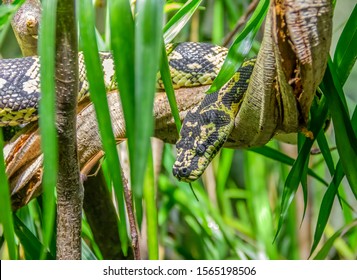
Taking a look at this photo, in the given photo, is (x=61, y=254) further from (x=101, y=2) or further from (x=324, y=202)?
(x=101, y=2)

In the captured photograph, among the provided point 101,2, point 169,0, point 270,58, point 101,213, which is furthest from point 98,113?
point 101,2

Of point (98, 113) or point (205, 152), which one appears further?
point (205, 152)

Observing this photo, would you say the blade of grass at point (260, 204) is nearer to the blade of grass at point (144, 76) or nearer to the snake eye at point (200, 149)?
the snake eye at point (200, 149)

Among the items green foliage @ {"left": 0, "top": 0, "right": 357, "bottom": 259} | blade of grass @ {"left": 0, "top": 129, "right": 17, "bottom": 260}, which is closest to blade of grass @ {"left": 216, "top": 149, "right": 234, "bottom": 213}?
green foliage @ {"left": 0, "top": 0, "right": 357, "bottom": 259}

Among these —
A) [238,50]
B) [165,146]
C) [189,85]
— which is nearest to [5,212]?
[238,50]

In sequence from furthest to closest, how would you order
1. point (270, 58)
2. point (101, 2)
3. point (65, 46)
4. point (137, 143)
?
1. point (101, 2)
2. point (270, 58)
3. point (65, 46)
4. point (137, 143)

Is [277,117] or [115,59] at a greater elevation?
[115,59]

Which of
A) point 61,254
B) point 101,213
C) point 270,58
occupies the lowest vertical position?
point 101,213

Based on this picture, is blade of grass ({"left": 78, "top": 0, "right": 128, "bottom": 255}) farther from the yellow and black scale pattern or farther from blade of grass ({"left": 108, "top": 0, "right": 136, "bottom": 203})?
the yellow and black scale pattern
